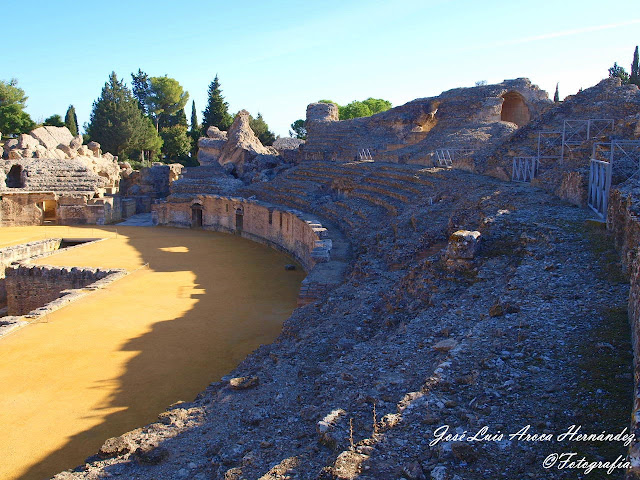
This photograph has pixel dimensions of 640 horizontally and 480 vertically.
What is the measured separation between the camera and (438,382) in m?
5.02

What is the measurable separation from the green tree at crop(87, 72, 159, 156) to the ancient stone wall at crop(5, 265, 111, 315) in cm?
3189

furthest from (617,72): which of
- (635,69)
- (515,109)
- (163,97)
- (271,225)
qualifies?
(163,97)

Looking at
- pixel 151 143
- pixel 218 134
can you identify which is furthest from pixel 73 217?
pixel 151 143

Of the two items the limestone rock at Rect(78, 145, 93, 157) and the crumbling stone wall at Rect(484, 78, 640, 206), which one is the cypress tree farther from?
the crumbling stone wall at Rect(484, 78, 640, 206)

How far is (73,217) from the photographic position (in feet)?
102

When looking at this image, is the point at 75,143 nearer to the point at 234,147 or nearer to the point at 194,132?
the point at 234,147

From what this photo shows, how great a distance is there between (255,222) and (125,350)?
14663mm

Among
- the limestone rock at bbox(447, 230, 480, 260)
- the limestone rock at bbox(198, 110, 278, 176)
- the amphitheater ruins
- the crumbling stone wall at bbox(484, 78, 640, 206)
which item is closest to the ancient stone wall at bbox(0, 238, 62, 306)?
the amphitheater ruins

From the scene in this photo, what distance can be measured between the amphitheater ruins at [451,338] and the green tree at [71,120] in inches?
1346

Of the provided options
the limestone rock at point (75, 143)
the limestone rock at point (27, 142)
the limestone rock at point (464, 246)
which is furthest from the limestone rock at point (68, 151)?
the limestone rock at point (464, 246)

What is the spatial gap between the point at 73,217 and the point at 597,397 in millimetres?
32036

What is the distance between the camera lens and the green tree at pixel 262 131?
5100 cm

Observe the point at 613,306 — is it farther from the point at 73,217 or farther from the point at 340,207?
the point at 73,217

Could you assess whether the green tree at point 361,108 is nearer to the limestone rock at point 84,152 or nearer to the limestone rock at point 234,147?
the limestone rock at point 234,147
